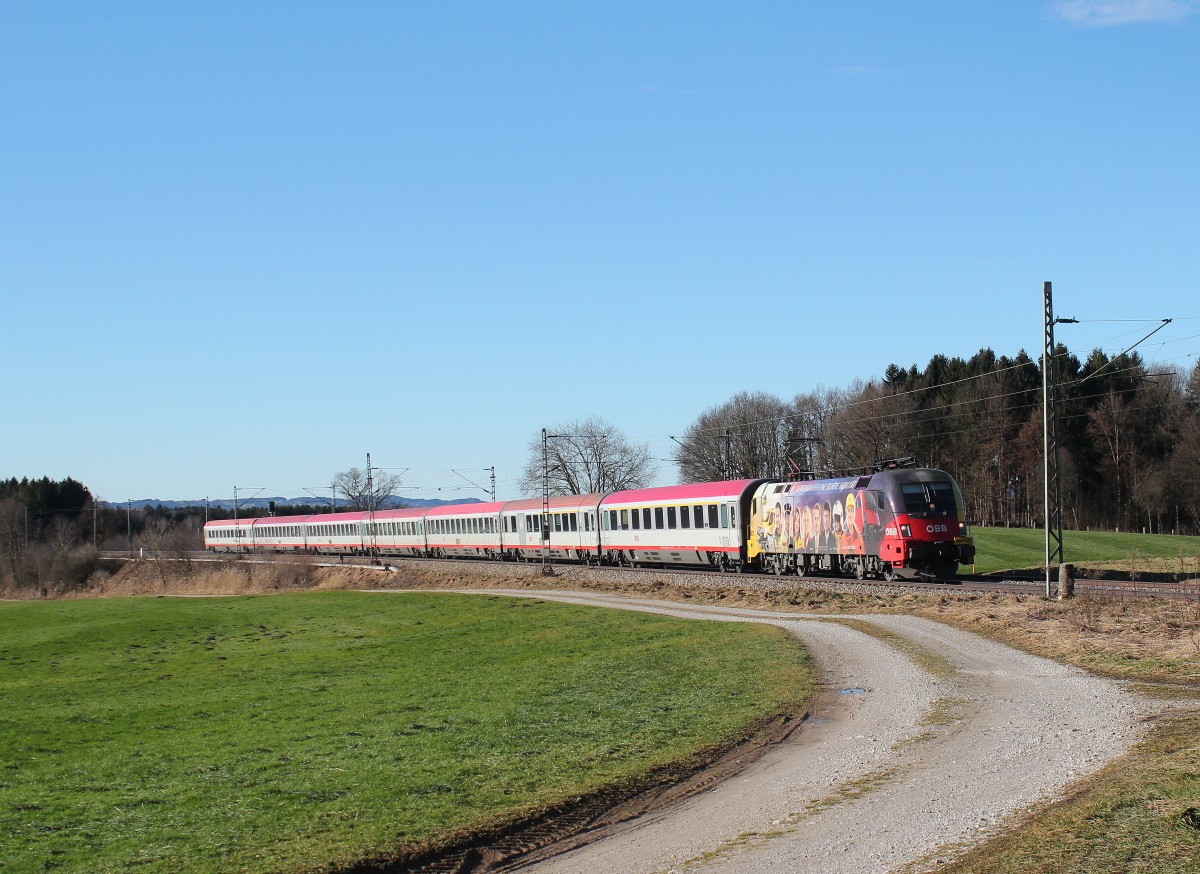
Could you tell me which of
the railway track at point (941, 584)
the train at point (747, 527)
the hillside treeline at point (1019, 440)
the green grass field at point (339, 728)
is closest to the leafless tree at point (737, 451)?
the hillside treeline at point (1019, 440)

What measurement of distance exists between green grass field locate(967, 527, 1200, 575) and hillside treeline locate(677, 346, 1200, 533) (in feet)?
56.3

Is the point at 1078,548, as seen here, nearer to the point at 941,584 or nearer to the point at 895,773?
the point at 941,584

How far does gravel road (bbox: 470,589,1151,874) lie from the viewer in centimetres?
930

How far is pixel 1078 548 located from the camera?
59656 mm

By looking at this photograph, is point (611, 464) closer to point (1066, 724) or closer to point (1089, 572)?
point (1089, 572)

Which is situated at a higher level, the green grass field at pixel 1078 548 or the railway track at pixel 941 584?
the railway track at pixel 941 584

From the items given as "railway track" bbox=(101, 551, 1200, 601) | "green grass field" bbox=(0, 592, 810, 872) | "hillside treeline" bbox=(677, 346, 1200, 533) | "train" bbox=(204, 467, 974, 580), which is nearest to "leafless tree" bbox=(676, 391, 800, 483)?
"hillside treeline" bbox=(677, 346, 1200, 533)

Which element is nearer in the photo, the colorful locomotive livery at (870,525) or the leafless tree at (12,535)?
the colorful locomotive livery at (870,525)

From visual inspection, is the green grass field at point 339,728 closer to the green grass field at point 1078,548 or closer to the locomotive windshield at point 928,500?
the locomotive windshield at point 928,500

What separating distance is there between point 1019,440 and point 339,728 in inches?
3352

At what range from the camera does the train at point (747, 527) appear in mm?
34906

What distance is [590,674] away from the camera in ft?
70.8

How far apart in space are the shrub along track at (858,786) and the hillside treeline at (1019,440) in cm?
6701

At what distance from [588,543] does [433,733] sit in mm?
43887
